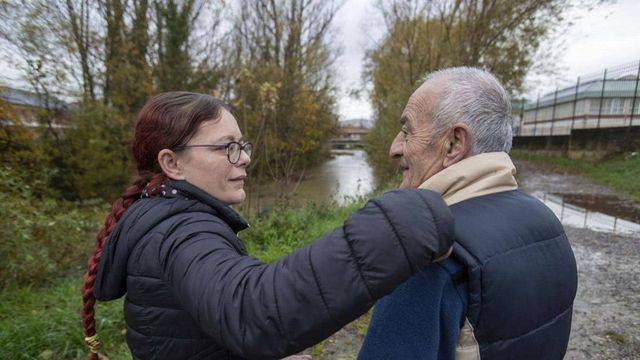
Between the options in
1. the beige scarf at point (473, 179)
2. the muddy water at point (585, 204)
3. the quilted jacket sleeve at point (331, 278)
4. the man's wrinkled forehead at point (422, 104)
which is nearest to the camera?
the quilted jacket sleeve at point (331, 278)

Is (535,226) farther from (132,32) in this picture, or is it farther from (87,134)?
(132,32)

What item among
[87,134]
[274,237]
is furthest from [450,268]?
[87,134]

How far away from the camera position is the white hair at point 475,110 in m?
1.16

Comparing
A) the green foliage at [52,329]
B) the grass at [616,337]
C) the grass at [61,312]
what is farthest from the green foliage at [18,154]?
the grass at [616,337]

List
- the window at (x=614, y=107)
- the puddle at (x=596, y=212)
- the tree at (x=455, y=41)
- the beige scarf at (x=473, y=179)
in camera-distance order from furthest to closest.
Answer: the window at (x=614, y=107), the tree at (x=455, y=41), the puddle at (x=596, y=212), the beige scarf at (x=473, y=179)

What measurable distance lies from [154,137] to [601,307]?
4779 mm

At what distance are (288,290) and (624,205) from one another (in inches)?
446

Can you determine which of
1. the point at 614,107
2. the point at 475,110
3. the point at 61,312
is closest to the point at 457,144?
the point at 475,110

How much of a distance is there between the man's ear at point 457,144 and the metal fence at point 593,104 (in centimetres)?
1025

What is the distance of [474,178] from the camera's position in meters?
1.09

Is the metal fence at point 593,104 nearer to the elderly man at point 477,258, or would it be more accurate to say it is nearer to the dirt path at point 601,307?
the dirt path at point 601,307

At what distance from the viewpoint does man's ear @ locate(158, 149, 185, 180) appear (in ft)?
4.43

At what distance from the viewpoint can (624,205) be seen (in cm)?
909

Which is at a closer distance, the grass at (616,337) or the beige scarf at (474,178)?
the beige scarf at (474,178)
